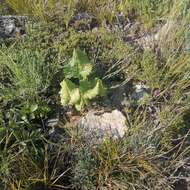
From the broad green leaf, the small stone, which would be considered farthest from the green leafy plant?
the small stone

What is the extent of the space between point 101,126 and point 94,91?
0.87 feet

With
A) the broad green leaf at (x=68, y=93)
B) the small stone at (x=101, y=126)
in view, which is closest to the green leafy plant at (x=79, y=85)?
the broad green leaf at (x=68, y=93)

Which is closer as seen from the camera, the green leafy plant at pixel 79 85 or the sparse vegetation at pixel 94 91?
the sparse vegetation at pixel 94 91

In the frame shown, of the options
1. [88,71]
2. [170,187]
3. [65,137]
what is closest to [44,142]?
[65,137]

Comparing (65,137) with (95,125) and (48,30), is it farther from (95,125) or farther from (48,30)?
(48,30)

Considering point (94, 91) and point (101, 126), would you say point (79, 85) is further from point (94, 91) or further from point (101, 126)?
point (101, 126)

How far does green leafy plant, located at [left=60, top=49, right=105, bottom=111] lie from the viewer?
9.34ft

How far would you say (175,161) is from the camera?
2695mm

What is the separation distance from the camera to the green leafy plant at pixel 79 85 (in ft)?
9.34

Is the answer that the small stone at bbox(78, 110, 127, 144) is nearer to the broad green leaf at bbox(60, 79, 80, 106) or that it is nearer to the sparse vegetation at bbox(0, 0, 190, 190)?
the sparse vegetation at bbox(0, 0, 190, 190)

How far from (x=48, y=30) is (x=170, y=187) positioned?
5.40 feet

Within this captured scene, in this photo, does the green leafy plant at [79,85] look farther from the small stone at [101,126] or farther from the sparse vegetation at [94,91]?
the small stone at [101,126]

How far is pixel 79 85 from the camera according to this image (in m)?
3.00

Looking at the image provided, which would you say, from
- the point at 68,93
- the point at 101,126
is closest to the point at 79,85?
the point at 68,93
